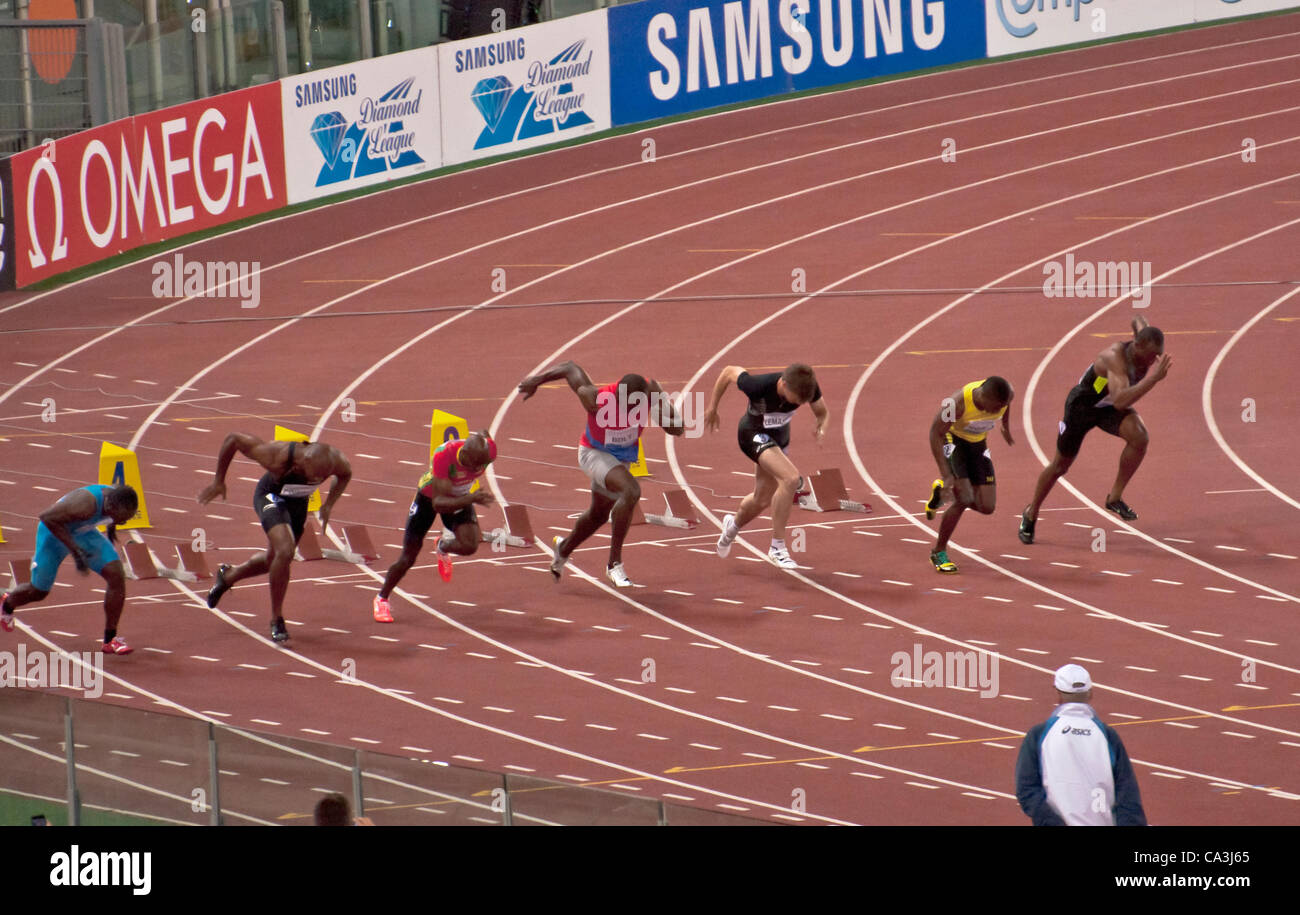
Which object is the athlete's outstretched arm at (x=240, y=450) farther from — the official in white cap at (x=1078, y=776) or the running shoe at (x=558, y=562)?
the official in white cap at (x=1078, y=776)

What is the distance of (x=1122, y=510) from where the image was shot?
13.5m

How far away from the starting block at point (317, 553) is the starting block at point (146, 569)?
0.88 meters

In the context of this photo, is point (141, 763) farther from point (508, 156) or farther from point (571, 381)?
point (508, 156)

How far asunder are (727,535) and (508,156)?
14657 millimetres

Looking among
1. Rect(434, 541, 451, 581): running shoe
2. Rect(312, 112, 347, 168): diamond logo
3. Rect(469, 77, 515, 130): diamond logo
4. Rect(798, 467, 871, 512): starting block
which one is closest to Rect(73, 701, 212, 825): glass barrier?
Rect(434, 541, 451, 581): running shoe

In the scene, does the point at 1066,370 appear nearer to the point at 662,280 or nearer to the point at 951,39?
the point at 662,280

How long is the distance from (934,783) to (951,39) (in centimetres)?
2264

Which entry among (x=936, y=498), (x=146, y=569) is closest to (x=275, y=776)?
(x=146, y=569)

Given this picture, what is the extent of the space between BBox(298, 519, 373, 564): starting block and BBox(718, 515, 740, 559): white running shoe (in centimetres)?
251

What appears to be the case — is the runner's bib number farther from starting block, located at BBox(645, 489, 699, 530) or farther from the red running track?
starting block, located at BBox(645, 489, 699, 530)

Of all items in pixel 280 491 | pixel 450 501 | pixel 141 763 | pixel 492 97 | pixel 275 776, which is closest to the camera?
pixel 275 776

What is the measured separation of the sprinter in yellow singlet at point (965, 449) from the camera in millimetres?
12094
